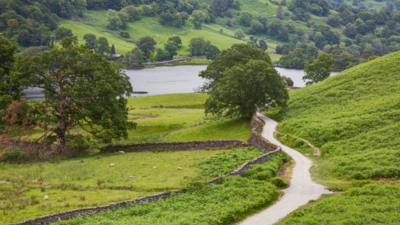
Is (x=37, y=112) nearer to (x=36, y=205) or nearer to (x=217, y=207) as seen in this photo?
(x=36, y=205)

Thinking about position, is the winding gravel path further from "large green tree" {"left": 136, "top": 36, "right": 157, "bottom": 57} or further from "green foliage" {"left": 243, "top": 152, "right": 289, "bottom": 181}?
"large green tree" {"left": 136, "top": 36, "right": 157, "bottom": 57}

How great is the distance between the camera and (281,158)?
2880cm

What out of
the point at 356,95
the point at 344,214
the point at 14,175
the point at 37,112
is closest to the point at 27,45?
the point at 37,112

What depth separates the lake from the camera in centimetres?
11825

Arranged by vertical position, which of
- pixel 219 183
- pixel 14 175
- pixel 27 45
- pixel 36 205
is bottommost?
pixel 27 45

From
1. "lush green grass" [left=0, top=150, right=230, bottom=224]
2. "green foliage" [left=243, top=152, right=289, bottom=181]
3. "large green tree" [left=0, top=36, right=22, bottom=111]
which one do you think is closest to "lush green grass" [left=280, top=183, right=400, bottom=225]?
"green foliage" [left=243, top=152, right=289, bottom=181]

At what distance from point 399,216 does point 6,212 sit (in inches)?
882

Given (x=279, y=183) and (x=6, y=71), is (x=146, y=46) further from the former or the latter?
(x=279, y=183)

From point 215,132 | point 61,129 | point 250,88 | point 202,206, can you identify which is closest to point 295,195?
point 202,206

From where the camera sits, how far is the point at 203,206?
1838cm

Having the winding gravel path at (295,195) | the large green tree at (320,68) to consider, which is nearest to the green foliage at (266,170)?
the winding gravel path at (295,195)

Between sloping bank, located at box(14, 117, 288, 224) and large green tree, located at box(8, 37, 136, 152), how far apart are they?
1918cm

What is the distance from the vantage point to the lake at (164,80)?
388 feet

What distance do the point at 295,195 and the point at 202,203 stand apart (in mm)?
7044
